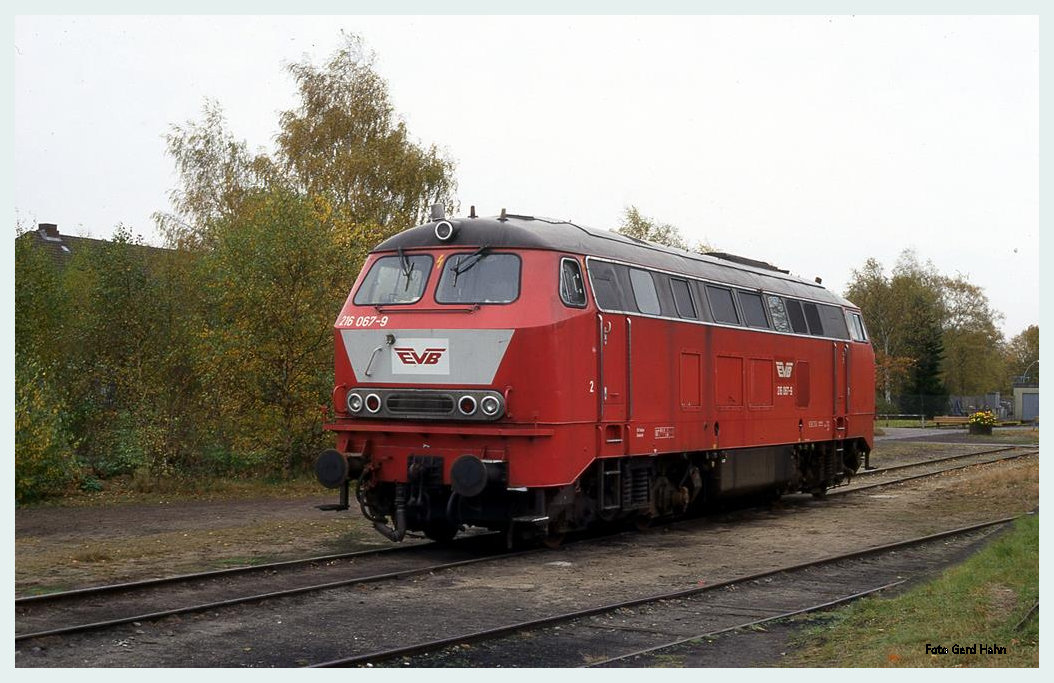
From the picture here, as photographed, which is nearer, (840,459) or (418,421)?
(418,421)

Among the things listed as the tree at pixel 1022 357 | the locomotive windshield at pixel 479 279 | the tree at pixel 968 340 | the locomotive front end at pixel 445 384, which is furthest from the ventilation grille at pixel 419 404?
the tree at pixel 1022 357

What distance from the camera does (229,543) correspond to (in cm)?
1447

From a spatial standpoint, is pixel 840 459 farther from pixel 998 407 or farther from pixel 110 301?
pixel 998 407

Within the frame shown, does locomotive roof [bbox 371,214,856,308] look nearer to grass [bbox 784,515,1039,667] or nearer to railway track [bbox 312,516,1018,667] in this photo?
railway track [bbox 312,516,1018,667]

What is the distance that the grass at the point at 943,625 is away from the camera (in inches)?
323

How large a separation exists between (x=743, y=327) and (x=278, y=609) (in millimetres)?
9489

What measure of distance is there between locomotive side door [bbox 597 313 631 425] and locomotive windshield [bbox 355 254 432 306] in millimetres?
2113

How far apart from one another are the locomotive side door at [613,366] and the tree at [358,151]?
23784 millimetres

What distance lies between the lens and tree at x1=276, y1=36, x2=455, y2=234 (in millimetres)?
37906

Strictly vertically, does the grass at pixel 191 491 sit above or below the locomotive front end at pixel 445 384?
below

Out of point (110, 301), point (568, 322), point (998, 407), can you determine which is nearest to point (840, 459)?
point (568, 322)

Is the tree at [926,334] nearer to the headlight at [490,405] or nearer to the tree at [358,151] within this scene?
the tree at [358,151]

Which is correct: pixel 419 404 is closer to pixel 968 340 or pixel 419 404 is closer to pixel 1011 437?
pixel 1011 437

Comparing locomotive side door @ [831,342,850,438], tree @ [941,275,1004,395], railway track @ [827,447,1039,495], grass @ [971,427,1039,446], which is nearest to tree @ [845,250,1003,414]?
tree @ [941,275,1004,395]
